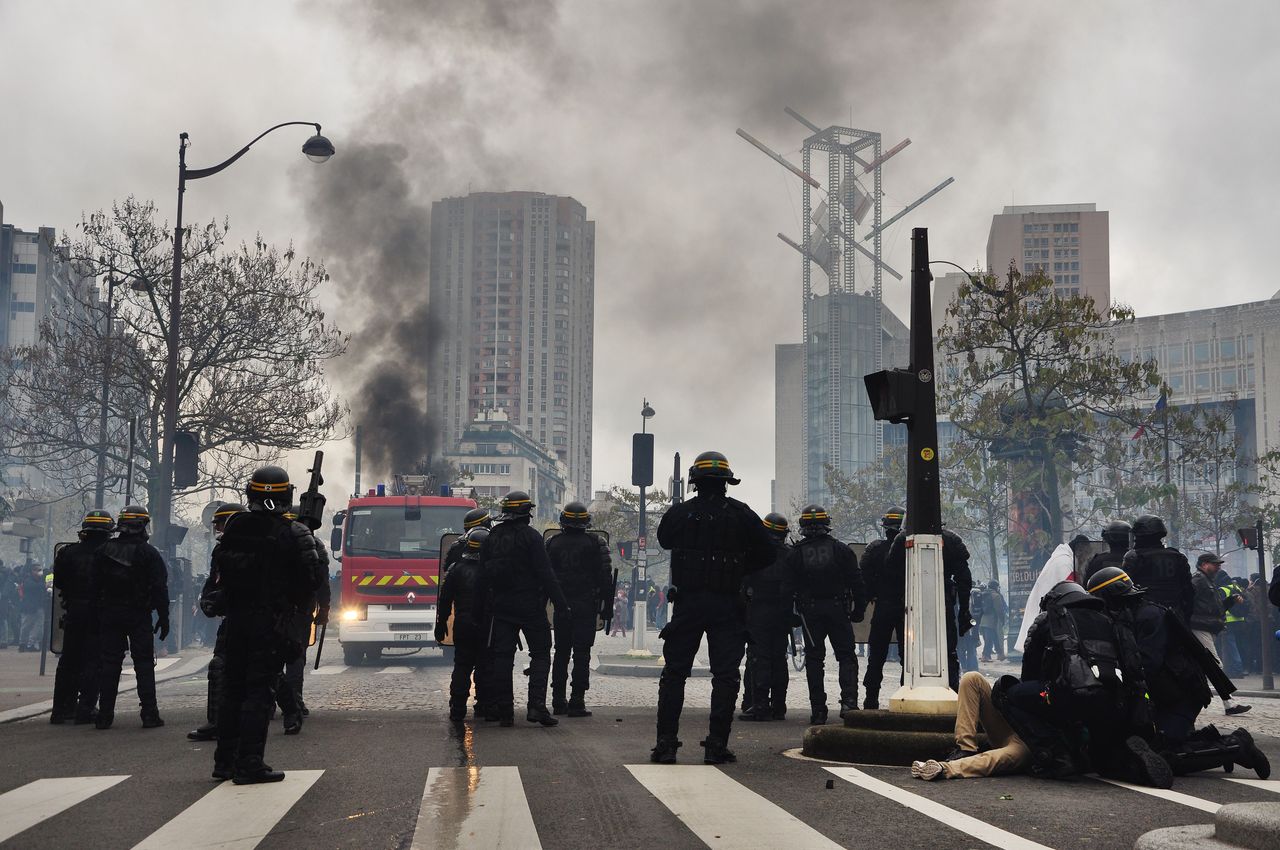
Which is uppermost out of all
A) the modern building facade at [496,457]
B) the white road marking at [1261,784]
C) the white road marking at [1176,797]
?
the modern building facade at [496,457]

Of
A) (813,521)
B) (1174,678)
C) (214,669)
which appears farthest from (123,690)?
(1174,678)

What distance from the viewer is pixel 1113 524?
12.7m

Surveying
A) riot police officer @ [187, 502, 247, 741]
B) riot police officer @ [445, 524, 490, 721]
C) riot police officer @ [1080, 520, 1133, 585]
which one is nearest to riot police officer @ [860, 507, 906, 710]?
riot police officer @ [1080, 520, 1133, 585]

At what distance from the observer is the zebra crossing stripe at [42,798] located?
6.18m

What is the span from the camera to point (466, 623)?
37.5 ft

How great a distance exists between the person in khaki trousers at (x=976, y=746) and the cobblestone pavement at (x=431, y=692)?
4.47m

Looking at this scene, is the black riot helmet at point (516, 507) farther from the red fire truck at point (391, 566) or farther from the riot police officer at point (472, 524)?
the red fire truck at point (391, 566)

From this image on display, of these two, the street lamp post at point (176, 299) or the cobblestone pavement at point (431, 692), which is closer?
the cobblestone pavement at point (431, 692)

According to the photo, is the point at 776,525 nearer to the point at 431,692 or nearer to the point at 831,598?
the point at 831,598

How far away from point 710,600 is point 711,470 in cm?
84

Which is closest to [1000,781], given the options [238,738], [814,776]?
[814,776]

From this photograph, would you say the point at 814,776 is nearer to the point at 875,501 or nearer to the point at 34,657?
the point at 34,657

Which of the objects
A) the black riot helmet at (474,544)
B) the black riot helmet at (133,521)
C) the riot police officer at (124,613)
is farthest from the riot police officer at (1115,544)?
the black riot helmet at (133,521)

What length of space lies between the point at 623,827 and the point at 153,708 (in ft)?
21.7
